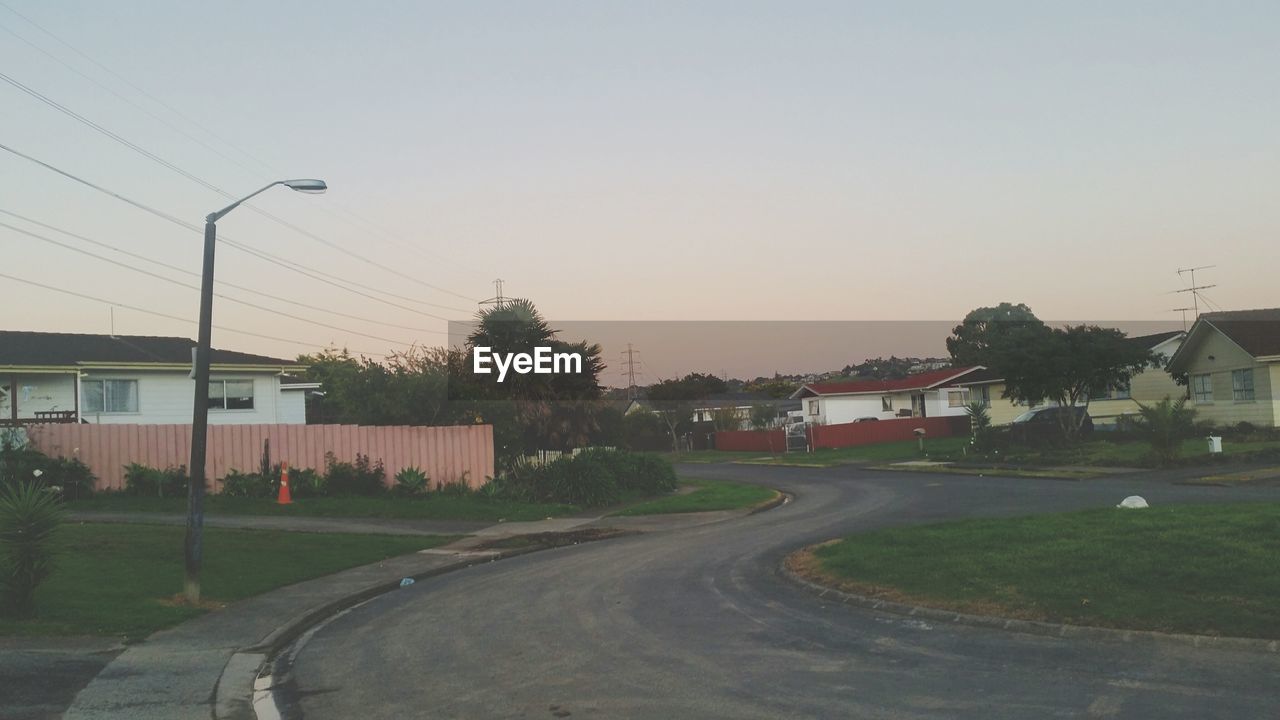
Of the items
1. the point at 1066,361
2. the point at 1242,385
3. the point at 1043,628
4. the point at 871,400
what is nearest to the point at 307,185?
the point at 1043,628

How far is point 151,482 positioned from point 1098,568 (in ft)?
76.9

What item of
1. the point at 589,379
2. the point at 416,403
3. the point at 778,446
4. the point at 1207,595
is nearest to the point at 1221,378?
the point at 778,446

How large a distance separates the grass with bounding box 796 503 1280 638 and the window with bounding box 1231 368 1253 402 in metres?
28.0

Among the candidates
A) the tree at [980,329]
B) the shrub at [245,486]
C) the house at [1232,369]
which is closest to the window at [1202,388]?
the house at [1232,369]

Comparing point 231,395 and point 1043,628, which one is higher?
point 231,395

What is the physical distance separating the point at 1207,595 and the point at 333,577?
42.3 ft

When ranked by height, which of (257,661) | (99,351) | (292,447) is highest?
(99,351)

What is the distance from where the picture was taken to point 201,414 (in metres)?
14.0

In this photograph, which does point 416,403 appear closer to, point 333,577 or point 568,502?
point 568,502

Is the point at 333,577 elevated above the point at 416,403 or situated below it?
below

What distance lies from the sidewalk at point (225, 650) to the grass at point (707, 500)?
7727 mm

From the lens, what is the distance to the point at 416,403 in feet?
92.1

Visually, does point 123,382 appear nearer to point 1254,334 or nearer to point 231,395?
point 231,395

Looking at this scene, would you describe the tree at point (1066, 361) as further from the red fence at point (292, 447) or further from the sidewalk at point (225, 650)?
the sidewalk at point (225, 650)
